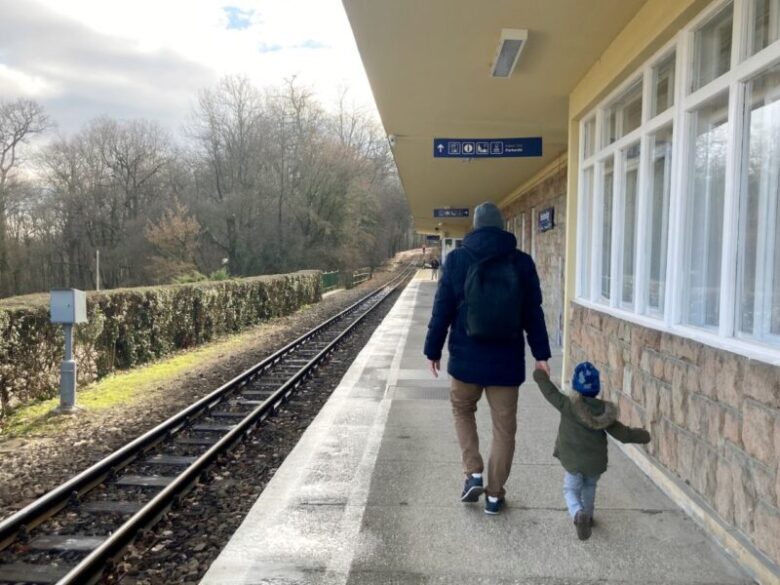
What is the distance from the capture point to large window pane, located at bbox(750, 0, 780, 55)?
2885mm

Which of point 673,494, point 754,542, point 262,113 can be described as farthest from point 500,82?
point 262,113

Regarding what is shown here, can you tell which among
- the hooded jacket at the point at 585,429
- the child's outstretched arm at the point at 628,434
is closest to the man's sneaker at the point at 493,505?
the hooded jacket at the point at 585,429

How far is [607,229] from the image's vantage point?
566 cm

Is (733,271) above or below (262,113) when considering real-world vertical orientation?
below

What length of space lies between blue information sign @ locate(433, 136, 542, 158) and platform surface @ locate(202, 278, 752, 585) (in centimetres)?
435

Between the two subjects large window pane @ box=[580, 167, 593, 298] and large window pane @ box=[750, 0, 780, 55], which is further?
large window pane @ box=[580, 167, 593, 298]

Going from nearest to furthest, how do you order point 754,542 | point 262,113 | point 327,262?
point 754,542 → point 327,262 → point 262,113

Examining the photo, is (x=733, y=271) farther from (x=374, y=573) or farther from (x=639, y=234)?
(x=374, y=573)

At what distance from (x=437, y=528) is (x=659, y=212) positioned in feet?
8.79

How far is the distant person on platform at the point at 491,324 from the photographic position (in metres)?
3.25

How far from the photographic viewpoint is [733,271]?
314cm

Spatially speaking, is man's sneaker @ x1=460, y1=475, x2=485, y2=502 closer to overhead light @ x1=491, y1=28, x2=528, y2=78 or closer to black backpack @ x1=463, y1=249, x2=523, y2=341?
black backpack @ x1=463, y1=249, x2=523, y2=341

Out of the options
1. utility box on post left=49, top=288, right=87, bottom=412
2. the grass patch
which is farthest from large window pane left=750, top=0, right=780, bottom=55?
utility box on post left=49, top=288, right=87, bottom=412

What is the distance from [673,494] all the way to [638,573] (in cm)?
99
